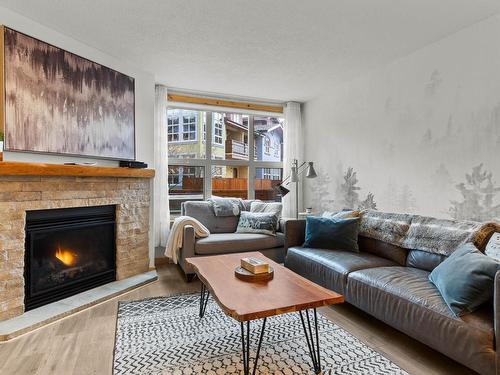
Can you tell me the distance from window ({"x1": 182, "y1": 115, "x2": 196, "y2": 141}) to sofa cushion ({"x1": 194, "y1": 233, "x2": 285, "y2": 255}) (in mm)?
1601

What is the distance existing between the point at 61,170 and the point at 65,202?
1.03ft

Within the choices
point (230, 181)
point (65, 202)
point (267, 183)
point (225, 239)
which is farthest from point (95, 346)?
point (267, 183)

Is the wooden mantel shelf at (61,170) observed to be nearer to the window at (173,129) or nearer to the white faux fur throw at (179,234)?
the white faux fur throw at (179,234)

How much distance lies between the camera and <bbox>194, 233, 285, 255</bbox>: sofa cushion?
3322mm

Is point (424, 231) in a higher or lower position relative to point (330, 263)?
higher

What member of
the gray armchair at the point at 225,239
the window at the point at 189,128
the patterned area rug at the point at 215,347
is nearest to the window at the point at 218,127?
the window at the point at 189,128

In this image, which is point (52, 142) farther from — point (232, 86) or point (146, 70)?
point (232, 86)

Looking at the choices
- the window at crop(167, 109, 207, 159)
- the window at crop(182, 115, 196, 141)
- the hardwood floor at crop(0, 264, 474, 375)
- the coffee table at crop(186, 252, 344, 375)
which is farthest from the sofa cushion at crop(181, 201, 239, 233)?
the coffee table at crop(186, 252, 344, 375)

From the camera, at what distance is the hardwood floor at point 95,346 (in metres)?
1.77

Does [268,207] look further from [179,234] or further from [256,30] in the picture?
[256,30]

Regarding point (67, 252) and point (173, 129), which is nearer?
point (67, 252)

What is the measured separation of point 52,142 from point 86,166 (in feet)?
1.11

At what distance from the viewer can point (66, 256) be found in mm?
2838

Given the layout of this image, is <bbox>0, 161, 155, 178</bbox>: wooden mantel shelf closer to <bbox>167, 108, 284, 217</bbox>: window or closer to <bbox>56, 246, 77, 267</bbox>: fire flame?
<bbox>56, 246, 77, 267</bbox>: fire flame
